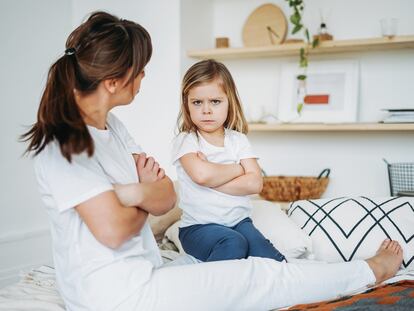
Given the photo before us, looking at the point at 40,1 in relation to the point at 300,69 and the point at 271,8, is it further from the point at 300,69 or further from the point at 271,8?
the point at 300,69

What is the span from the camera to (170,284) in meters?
1.20

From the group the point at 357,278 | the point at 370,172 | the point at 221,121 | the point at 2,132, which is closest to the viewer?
the point at 357,278

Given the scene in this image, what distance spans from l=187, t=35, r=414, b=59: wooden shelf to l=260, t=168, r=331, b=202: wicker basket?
0.76 m

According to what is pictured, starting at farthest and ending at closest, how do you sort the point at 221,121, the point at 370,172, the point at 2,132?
the point at 370,172 → the point at 2,132 → the point at 221,121

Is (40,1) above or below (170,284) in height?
above

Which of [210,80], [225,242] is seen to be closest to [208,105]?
[210,80]

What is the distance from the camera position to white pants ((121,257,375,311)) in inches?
46.5

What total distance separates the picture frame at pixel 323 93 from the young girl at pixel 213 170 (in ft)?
4.76

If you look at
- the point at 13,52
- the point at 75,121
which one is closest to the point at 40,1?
the point at 13,52

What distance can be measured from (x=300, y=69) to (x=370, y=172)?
764mm

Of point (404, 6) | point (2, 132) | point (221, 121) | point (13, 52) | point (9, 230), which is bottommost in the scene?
point (9, 230)

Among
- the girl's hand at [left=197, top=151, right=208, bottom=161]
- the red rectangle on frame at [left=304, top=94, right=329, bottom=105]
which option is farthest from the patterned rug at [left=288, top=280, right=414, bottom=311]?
the red rectangle on frame at [left=304, top=94, right=329, bottom=105]

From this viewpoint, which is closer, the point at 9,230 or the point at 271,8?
the point at 9,230

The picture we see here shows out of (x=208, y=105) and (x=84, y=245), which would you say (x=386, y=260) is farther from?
(x=84, y=245)
